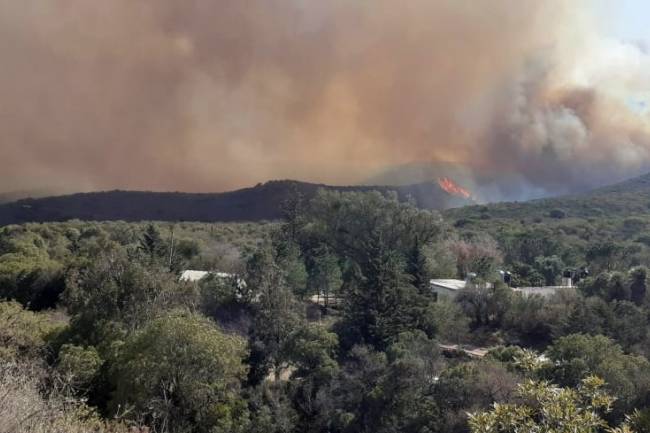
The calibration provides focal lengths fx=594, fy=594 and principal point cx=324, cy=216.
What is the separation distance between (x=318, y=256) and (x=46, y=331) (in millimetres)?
21806

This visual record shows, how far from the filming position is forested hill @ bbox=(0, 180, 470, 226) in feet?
264

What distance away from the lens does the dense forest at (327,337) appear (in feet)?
42.0

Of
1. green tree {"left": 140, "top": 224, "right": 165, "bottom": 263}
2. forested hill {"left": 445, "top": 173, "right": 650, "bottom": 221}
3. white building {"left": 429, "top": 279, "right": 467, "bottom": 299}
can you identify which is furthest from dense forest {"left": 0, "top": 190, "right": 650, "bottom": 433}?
forested hill {"left": 445, "top": 173, "right": 650, "bottom": 221}

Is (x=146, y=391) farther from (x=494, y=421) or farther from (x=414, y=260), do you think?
(x=414, y=260)

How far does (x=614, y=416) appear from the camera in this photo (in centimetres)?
1531

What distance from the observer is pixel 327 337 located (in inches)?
907

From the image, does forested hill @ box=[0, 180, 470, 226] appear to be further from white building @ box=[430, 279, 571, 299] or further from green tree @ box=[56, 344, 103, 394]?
green tree @ box=[56, 344, 103, 394]

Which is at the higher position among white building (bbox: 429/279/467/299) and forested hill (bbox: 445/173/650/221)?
forested hill (bbox: 445/173/650/221)

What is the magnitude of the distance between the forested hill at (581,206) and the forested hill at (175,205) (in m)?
4.78

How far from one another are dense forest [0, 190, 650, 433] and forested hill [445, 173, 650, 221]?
3121 centimetres

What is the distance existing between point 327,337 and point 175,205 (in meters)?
72.0

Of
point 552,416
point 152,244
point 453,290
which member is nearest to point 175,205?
point 152,244

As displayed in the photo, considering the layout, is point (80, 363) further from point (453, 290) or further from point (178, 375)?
point (453, 290)

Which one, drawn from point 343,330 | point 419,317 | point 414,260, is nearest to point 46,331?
point 343,330
